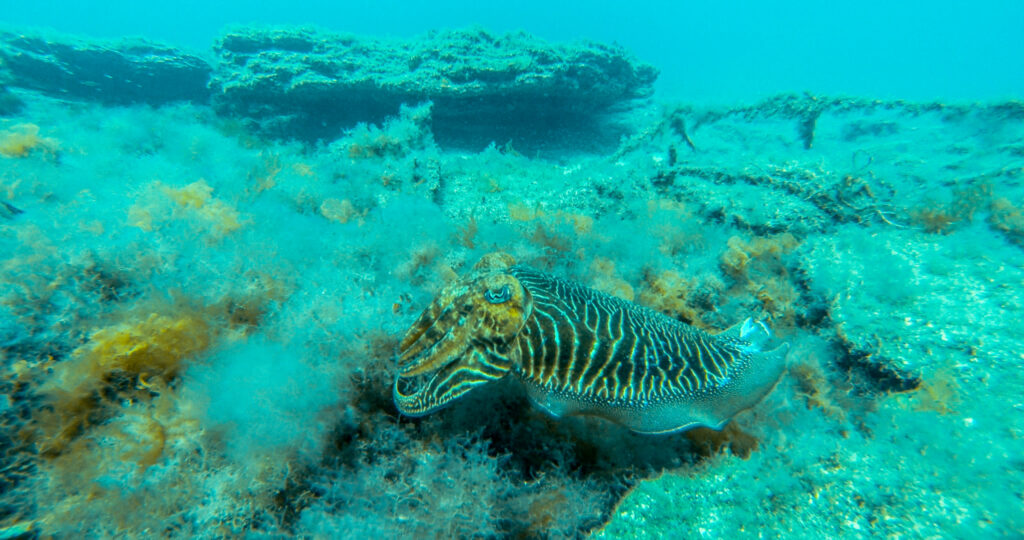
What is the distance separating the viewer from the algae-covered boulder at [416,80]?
482 inches

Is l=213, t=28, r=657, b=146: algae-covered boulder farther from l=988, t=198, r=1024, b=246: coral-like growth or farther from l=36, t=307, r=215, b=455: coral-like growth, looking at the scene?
l=36, t=307, r=215, b=455: coral-like growth

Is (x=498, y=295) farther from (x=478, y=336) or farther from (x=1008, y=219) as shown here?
(x=1008, y=219)

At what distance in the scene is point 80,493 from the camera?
7.04ft

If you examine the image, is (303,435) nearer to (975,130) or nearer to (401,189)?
(401,189)

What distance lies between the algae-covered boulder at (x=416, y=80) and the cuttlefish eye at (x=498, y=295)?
37.0 ft

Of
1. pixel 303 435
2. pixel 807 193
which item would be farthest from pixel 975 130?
pixel 303 435

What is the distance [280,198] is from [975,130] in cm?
1329

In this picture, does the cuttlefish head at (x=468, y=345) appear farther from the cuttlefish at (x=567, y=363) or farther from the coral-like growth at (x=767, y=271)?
the coral-like growth at (x=767, y=271)

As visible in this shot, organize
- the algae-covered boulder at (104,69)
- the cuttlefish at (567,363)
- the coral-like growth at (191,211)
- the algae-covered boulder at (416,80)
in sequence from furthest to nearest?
the algae-covered boulder at (104,69), the algae-covered boulder at (416,80), the coral-like growth at (191,211), the cuttlefish at (567,363)

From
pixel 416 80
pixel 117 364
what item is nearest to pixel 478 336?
pixel 117 364

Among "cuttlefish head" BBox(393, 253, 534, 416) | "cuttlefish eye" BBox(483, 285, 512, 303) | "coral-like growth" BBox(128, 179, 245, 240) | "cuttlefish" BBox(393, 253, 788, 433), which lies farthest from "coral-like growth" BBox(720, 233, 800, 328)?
"coral-like growth" BBox(128, 179, 245, 240)

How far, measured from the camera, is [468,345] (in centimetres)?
270

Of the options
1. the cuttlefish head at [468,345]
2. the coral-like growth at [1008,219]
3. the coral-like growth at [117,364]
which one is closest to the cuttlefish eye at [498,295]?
the cuttlefish head at [468,345]

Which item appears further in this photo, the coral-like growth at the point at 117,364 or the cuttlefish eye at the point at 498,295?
the cuttlefish eye at the point at 498,295
